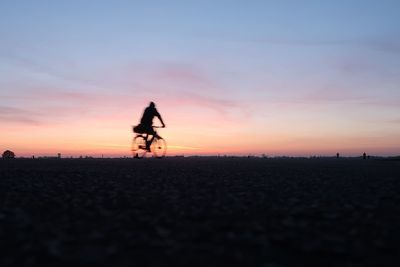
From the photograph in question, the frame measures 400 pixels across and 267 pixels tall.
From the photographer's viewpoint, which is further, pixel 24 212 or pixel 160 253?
pixel 24 212

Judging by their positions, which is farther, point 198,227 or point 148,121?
point 148,121

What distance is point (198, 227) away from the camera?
705cm

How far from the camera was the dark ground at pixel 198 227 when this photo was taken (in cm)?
550

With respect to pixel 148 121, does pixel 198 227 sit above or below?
below

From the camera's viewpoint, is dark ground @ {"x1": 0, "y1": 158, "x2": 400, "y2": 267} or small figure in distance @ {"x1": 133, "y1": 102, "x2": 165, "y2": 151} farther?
small figure in distance @ {"x1": 133, "y1": 102, "x2": 165, "y2": 151}

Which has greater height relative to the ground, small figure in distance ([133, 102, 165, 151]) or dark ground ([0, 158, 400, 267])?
small figure in distance ([133, 102, 165, 151])

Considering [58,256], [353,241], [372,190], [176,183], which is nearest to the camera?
[58,256]

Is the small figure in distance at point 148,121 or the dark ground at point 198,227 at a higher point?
the small figure in distance at point 148,121

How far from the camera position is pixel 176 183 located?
1352 cm

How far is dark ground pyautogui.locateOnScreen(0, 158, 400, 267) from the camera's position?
5500mm

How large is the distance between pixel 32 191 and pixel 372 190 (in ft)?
25.0

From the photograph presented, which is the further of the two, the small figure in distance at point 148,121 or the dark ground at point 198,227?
the small figure in distance at point 148,121

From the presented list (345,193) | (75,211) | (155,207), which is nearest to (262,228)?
(155,207)

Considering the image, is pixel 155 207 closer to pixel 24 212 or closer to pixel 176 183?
pixel 24 212
